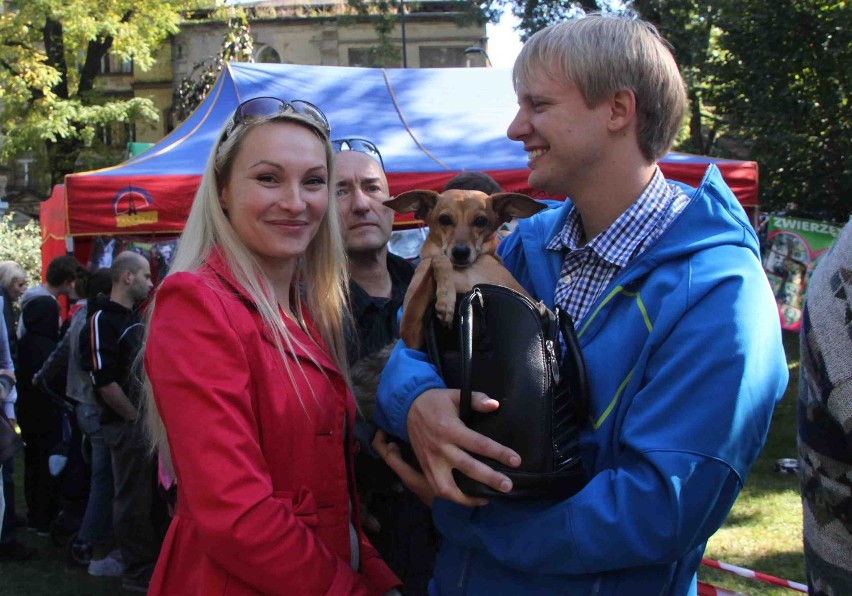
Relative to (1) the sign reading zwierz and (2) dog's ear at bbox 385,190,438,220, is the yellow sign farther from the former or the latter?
(1) the sign reading zwierz

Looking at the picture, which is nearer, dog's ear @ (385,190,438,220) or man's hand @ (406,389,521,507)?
man's hand @ (406,389,521,507)

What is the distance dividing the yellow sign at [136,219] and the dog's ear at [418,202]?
414 centimetres

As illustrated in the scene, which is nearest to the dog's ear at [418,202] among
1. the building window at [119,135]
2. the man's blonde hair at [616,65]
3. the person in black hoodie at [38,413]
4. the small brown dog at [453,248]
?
the small brown dog at [453,248]

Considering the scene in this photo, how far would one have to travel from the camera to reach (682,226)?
1.72 metres

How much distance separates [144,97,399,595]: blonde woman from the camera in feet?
5.94

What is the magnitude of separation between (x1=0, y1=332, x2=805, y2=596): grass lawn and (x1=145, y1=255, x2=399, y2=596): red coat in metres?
4.12

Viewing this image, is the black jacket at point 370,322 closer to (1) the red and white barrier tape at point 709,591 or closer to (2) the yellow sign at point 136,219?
(1) the red and white barrier tape at point 709,591

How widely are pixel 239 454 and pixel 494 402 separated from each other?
23.0 inches

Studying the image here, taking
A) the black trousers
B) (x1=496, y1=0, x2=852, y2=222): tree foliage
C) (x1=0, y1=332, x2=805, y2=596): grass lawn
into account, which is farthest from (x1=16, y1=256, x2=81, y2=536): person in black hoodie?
(x1=496, y1=0, x2=852, y2=222): tree foliage

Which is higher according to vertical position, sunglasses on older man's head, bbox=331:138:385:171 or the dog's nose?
sunglasses on older man's head, bbox=331:138:385:171

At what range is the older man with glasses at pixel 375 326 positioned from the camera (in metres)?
2.84

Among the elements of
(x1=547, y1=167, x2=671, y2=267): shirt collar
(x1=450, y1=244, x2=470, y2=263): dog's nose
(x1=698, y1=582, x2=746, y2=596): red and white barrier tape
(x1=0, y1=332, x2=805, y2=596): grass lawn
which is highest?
(x1=547, y1=167, x2=671, y2=267): shirt collar

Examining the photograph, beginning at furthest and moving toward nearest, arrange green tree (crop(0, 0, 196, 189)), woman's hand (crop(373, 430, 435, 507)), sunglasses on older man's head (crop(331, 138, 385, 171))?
green tree (crop(0, 0, 196, 189)), sunglasses on older man's head (crop(331, 138, 385, 171)), woman's hand (crop(373, 430, 435, 507))

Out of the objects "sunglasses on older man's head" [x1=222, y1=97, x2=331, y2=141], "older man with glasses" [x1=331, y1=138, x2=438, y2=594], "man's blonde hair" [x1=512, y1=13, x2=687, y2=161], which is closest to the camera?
"man's blonde hair" [x1=512, y1=13, x2=687, y2=161]
